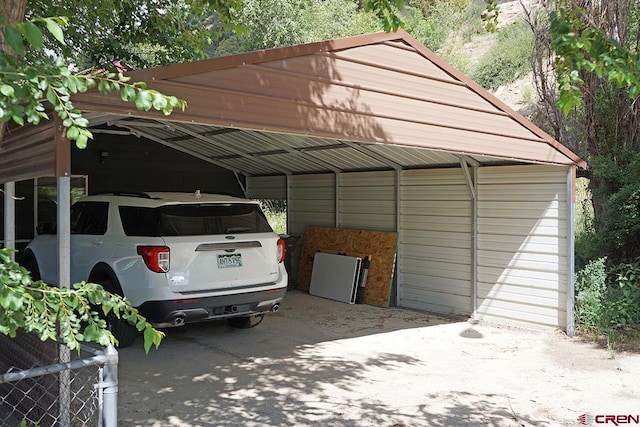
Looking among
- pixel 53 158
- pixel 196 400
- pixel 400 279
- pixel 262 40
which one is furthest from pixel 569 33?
pixel 262 40

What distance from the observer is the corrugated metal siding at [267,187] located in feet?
40.5

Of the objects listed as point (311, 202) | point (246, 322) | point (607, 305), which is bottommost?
point (246, 322)

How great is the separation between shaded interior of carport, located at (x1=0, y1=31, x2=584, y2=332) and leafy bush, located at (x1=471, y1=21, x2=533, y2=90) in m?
16.6

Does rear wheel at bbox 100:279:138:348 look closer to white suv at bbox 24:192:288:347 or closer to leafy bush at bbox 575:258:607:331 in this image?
white suv at bbox 24:192:288:347

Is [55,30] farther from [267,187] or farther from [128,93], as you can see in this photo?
[267,187]

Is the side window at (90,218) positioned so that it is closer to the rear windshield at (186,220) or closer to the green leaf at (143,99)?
the rear windshield at (186,220)

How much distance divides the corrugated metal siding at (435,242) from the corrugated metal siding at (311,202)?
192cm

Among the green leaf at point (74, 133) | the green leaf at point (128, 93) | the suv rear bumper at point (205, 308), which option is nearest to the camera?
the green leaf at point (74, 133)

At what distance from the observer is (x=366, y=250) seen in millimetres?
10172

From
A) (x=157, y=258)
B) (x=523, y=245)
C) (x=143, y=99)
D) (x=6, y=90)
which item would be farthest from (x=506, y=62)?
(x=6, y=90)

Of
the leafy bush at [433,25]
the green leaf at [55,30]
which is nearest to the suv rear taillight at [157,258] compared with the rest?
the green leaf at [55,30]

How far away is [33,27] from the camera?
83.2 inches

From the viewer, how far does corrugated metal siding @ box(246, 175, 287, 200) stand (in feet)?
40.5

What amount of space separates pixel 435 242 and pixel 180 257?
4.64m
